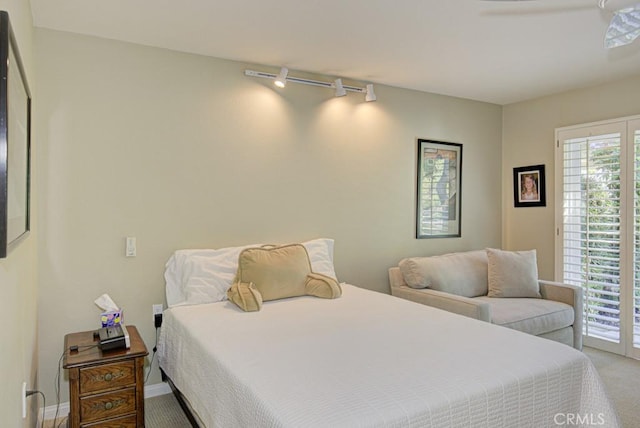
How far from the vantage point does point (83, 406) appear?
2.13 metres

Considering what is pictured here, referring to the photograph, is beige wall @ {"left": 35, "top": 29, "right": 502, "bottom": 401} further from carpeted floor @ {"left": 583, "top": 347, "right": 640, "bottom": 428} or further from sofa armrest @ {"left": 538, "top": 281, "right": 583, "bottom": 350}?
carpeted floor @ {"left": 583, "top": 347, "right": 640, "bottom": 428}

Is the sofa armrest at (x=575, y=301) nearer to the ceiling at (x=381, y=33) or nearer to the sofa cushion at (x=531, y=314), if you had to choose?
the sofa cushion at (x=531, y=314)

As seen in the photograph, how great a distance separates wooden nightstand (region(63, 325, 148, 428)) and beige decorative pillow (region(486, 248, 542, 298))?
2945 millimetres

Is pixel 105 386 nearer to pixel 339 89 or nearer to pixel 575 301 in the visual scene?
pixel 339 89

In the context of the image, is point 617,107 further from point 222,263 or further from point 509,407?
point 222,263

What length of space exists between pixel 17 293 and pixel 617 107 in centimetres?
457

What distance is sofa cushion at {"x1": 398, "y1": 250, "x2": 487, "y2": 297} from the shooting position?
11.7 ft

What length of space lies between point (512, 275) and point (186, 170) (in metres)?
2.91

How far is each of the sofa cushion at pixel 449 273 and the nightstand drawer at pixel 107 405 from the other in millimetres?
2305

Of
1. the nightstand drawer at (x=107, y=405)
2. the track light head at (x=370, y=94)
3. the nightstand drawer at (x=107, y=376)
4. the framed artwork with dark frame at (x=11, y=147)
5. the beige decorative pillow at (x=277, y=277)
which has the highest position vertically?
the track light head at (x=370, y=94)

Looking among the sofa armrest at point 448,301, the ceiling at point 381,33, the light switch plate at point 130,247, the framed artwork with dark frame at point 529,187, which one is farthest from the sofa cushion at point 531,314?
the light switch plate at point 130,247

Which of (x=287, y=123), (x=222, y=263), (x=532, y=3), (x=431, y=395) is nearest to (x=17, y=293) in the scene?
(x=222, y=263)

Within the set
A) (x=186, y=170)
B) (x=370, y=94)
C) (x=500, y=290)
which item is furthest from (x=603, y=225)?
(x=186, y=170)

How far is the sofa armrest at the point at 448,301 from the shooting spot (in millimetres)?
2986
